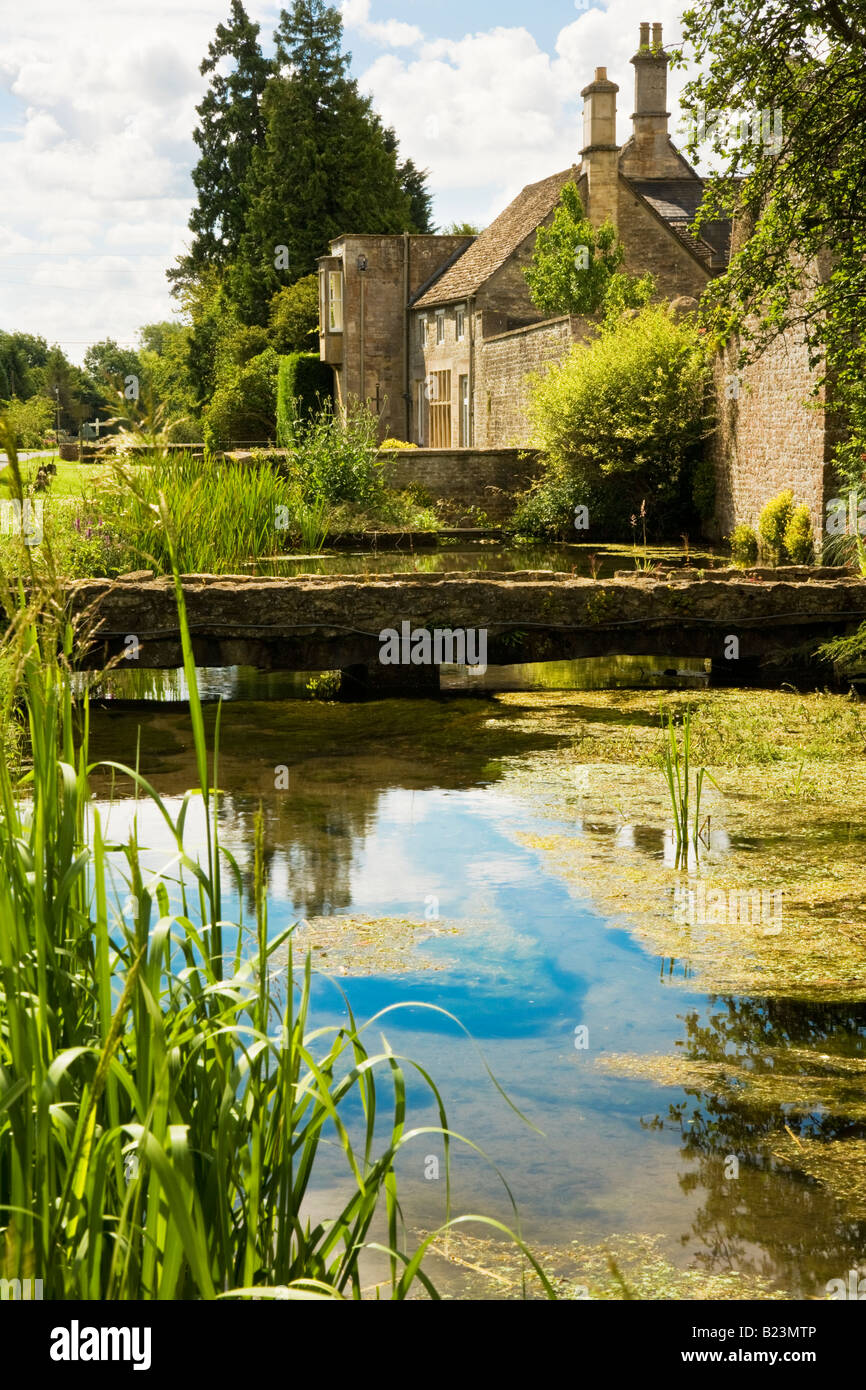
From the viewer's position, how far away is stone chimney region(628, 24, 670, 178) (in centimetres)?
3634

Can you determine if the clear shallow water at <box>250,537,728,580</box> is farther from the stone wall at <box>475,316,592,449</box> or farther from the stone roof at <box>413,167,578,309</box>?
the stone roof at <box>413,167,578,309</box>

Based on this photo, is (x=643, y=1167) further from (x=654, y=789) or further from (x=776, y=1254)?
(x=654, y=789)

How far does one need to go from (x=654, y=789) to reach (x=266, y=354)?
37.4 m

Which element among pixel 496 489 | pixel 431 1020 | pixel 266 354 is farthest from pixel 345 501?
pixel 266 354

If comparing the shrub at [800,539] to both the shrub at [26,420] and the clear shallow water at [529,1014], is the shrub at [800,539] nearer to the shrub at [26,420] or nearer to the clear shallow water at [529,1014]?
the shrub at [26,420]

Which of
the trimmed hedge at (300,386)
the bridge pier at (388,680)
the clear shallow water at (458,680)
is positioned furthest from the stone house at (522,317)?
the bridge pier at (388,680)

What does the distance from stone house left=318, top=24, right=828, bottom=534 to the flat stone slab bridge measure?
612 cm

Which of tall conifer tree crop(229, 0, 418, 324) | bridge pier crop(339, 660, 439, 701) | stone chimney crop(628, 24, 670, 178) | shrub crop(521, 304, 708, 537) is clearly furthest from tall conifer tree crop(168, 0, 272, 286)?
bridge pier crop(339, 660, 439, 701)

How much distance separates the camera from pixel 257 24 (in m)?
48.3

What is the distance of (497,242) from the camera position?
35219mm

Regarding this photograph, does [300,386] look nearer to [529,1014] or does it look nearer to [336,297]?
[336,297]

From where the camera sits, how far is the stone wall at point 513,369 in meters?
25.8

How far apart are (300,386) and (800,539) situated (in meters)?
24.8

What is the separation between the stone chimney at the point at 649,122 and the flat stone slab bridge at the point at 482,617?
1124 inches
